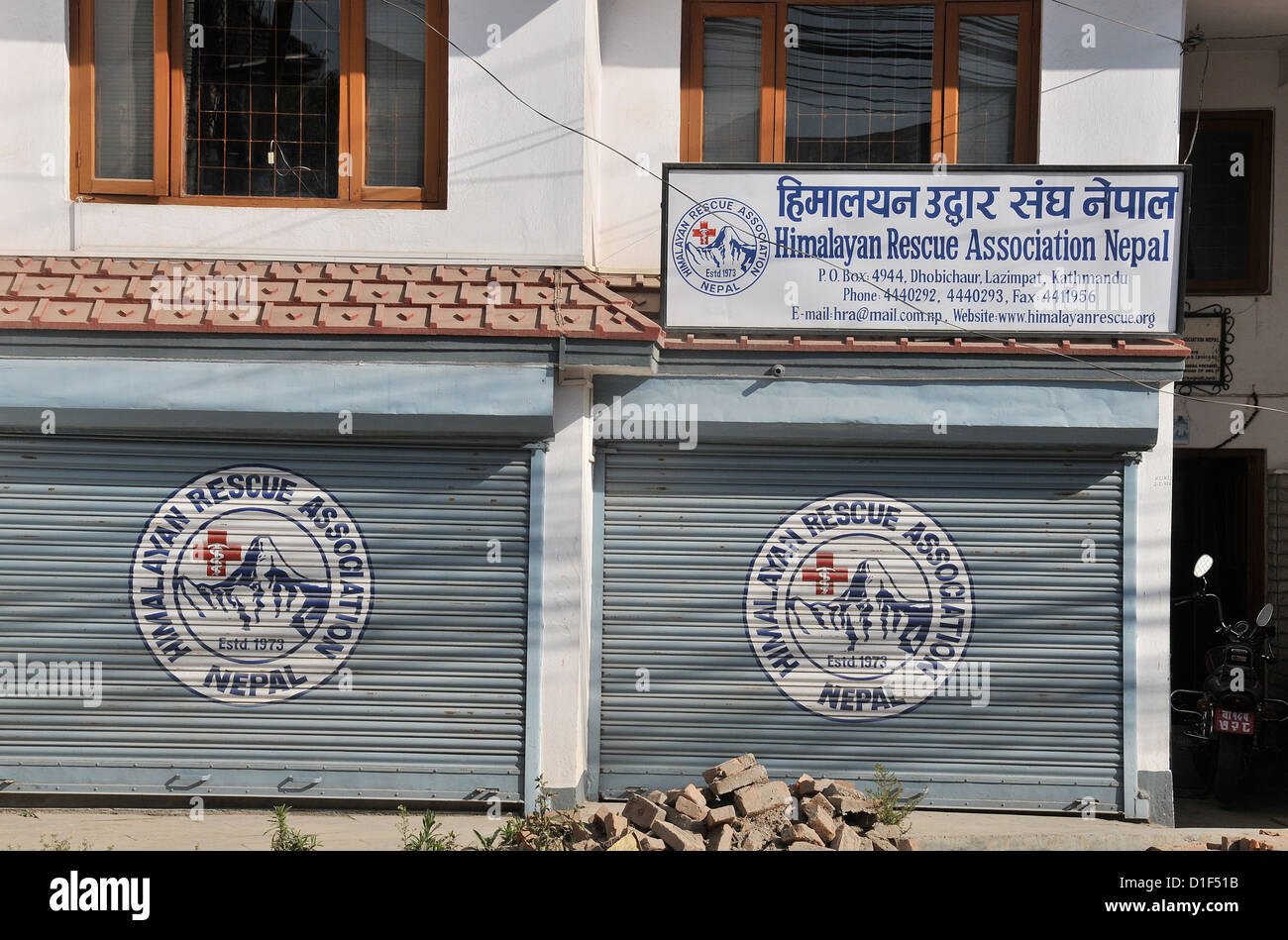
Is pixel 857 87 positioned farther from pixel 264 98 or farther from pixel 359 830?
pixel 359 830

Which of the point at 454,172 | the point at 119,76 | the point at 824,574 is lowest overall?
the point at 824,574

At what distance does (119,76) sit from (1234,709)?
1031 cm

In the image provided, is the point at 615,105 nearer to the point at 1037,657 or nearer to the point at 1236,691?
the point at 1037,657

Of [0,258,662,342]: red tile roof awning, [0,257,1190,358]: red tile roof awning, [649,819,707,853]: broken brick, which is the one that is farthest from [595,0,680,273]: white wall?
[649,819,707,853]: broken brick

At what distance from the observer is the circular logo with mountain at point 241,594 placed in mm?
8711

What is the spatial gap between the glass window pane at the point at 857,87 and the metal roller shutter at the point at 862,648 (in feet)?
8.88

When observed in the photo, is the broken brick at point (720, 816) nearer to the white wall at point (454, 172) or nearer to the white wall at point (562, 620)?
the white wall at point (562, 620)

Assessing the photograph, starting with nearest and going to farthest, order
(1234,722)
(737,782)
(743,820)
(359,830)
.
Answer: (743,820)
(737,782)
(359,830)
(1234,722)

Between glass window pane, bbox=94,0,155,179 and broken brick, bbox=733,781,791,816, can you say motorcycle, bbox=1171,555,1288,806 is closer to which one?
broken brick, bbox=733,781,791,816

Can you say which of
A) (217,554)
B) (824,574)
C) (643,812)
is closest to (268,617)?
(217,554)

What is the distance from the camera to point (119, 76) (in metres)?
9.23

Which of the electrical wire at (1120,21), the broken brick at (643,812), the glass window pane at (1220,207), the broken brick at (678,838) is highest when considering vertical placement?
the electrical wire at (1120,21)

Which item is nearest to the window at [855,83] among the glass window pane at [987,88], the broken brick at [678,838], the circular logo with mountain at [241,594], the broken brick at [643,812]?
the glass window pane at [987,88]

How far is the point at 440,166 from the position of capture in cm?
924
